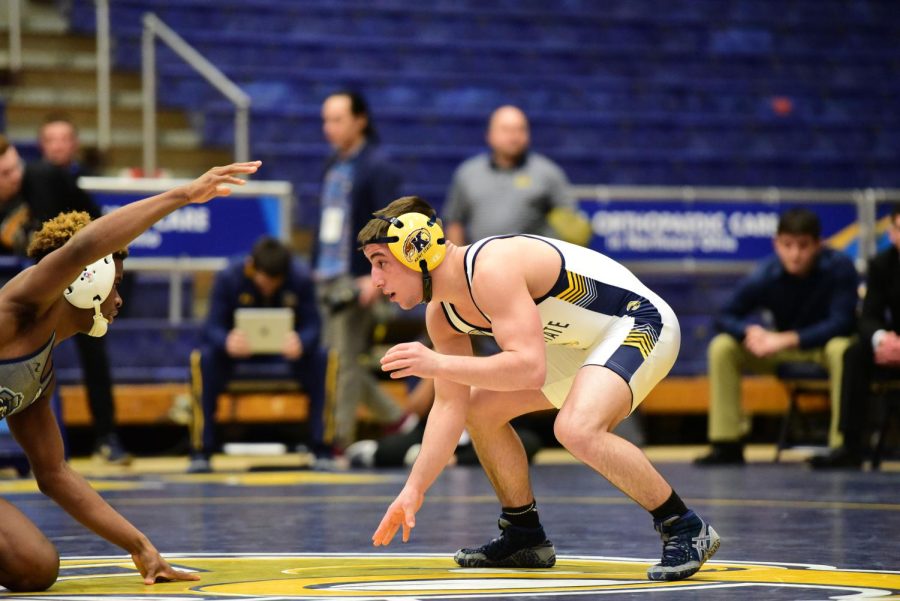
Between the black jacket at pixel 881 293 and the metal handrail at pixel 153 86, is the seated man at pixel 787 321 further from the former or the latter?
the metal handrail at pixel 153 86

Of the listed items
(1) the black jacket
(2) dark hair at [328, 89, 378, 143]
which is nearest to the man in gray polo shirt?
(2) dark hair at [328, 89, 378, 143]

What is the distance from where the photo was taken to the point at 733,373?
27.2 ft

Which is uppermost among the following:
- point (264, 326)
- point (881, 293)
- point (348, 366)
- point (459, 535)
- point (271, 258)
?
point (271, 258)

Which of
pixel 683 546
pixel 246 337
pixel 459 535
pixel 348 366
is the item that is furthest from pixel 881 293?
pixel 683 546

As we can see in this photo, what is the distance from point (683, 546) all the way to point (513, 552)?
57 cm

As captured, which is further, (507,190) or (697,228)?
(697,228)

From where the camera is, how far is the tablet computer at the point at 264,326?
26.6 ft

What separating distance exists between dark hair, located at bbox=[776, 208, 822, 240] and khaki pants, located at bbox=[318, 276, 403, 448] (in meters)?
2.21

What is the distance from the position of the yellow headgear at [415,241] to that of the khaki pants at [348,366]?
4299 millimetres

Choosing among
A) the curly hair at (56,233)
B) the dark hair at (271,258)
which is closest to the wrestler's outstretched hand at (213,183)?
the curly hair at (56,233)

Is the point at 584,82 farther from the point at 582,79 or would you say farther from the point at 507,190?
the point at 507,190

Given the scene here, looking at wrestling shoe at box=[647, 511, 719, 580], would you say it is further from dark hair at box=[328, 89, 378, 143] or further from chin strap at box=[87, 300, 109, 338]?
dark hair at box=[328, 89, 378, 143]

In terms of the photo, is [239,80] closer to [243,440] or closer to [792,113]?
[243,440]

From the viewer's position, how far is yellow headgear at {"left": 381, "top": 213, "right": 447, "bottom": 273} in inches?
157
